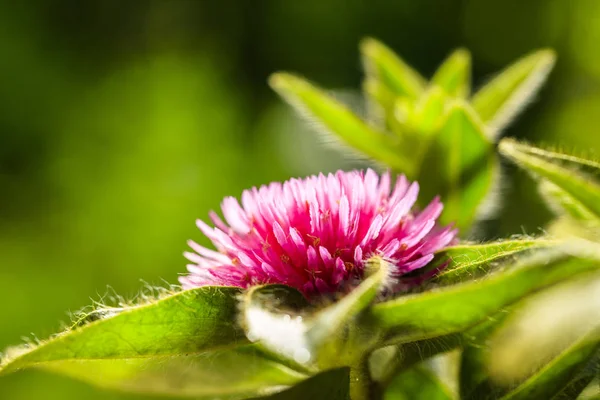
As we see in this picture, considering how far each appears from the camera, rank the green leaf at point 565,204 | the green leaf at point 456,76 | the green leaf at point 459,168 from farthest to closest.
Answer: the green leaf at point 456,76 < the green leaf at point 459,168 < the green leaf at point 565,204

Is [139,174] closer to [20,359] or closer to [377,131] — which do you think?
[377,131]

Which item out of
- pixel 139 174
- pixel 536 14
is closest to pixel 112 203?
pixel 139 174

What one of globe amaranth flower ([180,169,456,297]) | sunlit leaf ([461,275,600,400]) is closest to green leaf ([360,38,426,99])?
globe amaranth flower ([180,169,456,297])

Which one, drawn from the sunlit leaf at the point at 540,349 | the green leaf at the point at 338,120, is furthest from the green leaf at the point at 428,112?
the sunlit leaf at the point at 540,349

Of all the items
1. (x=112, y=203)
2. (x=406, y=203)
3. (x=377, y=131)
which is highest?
(x=112, y=203)

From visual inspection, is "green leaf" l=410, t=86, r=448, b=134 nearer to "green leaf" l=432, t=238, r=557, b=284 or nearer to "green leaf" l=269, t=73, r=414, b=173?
"green leaf" l=269, t=73, r=414, b=173

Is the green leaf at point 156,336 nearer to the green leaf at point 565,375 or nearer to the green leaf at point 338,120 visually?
the green leaf at point 565,375
